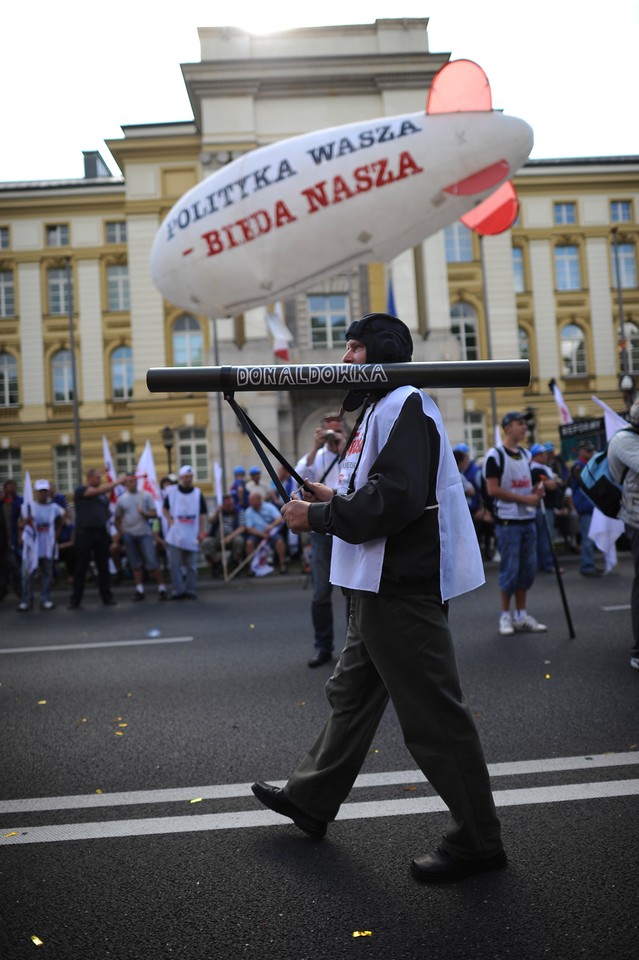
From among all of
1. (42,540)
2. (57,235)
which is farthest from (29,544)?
(57,235)

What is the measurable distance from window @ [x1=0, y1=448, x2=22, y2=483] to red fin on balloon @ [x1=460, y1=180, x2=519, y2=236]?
3108cm

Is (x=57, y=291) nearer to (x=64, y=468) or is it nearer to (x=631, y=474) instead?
(x=64, y=468)

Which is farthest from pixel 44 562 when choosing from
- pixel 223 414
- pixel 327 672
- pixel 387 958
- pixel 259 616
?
pixel 223 414

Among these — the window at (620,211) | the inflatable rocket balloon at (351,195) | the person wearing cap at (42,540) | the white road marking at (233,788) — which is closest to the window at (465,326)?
the window at (620,211)

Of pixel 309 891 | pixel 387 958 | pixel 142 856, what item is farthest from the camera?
pixel 142 856

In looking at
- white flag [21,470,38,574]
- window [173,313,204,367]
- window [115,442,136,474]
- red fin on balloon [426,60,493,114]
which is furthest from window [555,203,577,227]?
white flag [21,470,38,574]

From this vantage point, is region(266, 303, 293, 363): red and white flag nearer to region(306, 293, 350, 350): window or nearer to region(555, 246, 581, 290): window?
region(306, 293, 350, 350): window

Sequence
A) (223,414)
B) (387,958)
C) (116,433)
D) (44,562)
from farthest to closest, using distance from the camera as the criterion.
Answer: (116,433)
(223,414)
(44,562)
(387,958)

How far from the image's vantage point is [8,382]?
39562 mm

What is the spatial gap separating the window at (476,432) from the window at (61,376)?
18.4 meters

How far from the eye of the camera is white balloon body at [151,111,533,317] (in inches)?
438

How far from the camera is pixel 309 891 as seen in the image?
2945 mm

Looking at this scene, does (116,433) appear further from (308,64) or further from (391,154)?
(391,154)

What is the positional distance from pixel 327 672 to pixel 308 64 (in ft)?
103
